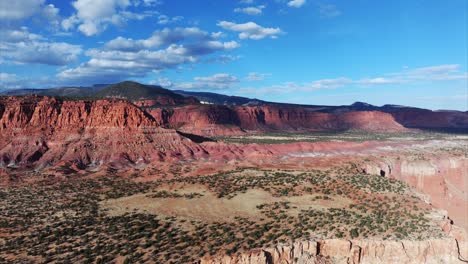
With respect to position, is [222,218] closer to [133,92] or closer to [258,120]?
[258,120]

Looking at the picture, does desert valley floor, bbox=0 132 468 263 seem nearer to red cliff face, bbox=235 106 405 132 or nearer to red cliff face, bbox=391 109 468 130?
red cliff face, bbox=235 106 405 132

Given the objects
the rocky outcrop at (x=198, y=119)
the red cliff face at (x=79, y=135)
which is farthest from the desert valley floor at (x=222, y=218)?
the rocky outcrop at (x=198, y=119)

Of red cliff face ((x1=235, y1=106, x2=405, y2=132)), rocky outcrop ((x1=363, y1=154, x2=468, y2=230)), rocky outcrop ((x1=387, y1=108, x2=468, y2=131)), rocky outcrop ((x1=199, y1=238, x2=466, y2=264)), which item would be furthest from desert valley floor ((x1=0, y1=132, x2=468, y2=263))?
rocky outcrop ((x1=387, y1=108, x2=468, y2=131))

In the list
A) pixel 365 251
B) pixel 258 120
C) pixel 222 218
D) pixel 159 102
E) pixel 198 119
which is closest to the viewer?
pixel 365 251

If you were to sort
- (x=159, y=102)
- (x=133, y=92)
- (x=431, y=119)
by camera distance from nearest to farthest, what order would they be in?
(x=159, y=102)
(x=431, y=119)
(x=133, y=92)

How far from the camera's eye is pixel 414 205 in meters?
32.6

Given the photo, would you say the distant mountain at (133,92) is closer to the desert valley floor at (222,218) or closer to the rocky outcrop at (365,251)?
the desert valley floor at (222,218)

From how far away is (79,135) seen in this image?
66250 millimetres

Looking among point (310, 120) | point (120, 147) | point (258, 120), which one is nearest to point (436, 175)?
point (120, 147)

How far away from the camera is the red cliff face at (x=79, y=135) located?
61938 millimetres

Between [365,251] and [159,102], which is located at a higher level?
[159,102]

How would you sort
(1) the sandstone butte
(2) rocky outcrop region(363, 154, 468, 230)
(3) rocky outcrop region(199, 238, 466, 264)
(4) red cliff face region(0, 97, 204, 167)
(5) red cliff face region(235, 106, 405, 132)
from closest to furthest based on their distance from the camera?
(3) rocky outcrop region(199, 238, 466, 264)
(2) rocky outcrop region(363, 154, 468, 230)
(1) the sandstone butte
(4) red cliff face region(0, 97, 204, 167)
(5) red cliff face region(235, 106, 405, 132)

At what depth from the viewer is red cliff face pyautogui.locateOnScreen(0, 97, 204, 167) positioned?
6194 cm

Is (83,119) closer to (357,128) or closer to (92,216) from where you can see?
(92,216)
